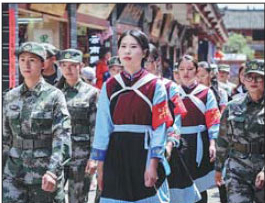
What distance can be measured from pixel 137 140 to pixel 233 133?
865 millimetres

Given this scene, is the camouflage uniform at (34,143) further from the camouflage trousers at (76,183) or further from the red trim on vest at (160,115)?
the camouflage trousers at (76,183)

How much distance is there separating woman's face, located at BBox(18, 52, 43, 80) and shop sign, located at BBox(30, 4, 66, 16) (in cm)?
672

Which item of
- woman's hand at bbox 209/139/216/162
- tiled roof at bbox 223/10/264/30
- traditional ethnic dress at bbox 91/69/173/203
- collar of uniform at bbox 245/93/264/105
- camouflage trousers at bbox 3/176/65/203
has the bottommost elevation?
camouflage trousers at bbox 3/176/65/203

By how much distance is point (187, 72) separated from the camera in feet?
22.9

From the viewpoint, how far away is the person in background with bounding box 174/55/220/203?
6.83m

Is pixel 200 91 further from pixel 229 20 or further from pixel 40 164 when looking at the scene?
pixel 229 20

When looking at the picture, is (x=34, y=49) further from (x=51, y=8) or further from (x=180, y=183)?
(x=51, y=8)

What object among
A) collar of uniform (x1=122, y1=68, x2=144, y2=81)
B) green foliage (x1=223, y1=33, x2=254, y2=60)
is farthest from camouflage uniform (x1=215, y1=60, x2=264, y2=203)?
green foliage (x1=223, y1=33, x2=254, y2=60)

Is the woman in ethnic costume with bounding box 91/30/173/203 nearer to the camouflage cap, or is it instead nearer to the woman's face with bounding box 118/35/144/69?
the woman's face with bounding box 118/35/144/69

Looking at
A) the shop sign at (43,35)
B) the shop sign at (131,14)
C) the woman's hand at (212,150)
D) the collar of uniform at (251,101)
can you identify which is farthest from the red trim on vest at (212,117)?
the shop sign at (131,14)

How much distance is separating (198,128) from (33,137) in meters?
2.52

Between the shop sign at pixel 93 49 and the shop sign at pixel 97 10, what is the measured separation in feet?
1.84

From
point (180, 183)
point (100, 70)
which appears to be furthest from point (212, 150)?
point (100, 70)

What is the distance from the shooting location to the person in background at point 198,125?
6.83m
